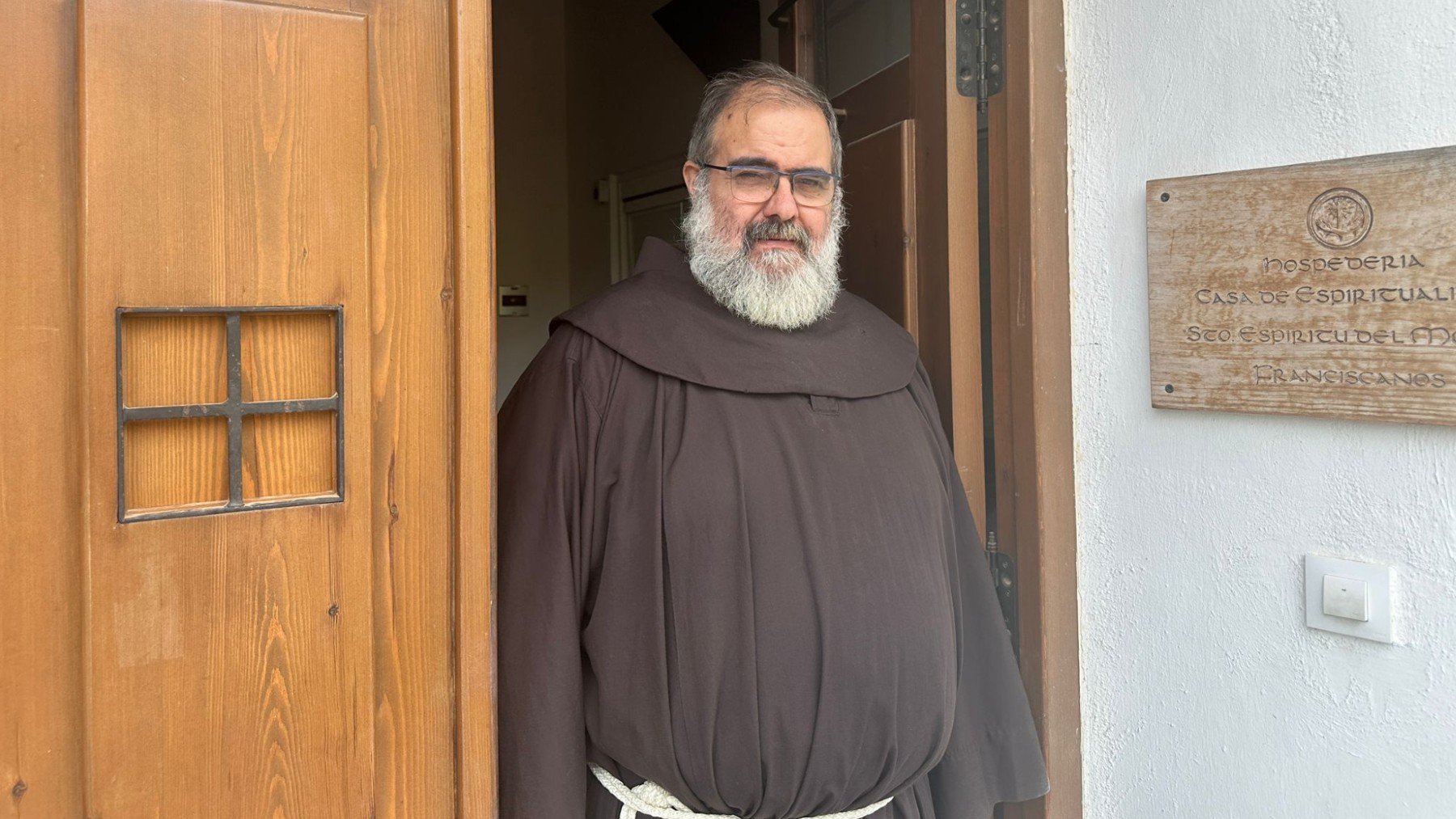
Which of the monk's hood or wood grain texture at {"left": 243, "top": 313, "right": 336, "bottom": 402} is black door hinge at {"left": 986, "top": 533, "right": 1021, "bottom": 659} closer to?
the monk's hood

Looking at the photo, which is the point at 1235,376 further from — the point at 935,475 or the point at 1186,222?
the point at 935,475

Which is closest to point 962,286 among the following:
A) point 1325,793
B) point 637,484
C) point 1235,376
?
point 1235,376

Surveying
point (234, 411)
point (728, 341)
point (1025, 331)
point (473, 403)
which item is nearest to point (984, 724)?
point (1025, 331)

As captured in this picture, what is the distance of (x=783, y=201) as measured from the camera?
5.75ft

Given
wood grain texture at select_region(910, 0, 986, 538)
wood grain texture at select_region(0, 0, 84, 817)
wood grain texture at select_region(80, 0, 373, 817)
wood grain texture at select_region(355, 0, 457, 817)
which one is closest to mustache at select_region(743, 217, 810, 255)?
wood grain texture at select_region(910, 0, 986, 538)

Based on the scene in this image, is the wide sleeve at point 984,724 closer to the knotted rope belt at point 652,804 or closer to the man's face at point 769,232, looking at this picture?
→ the knotted rope belt at point 652,804

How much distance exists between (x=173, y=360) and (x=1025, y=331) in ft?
4.47

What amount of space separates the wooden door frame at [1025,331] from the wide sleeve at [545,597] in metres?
0.76

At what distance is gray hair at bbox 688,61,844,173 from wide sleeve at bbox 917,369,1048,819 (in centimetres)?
68

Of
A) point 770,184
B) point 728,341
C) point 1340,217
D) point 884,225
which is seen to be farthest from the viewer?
point 884,225

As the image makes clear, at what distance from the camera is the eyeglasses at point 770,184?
5.74 feet

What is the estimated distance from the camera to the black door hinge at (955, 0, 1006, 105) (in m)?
1.80

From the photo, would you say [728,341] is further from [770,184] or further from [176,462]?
[176,462]

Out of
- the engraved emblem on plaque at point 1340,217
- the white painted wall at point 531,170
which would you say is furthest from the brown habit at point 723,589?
the white painted wall at point 531,170
